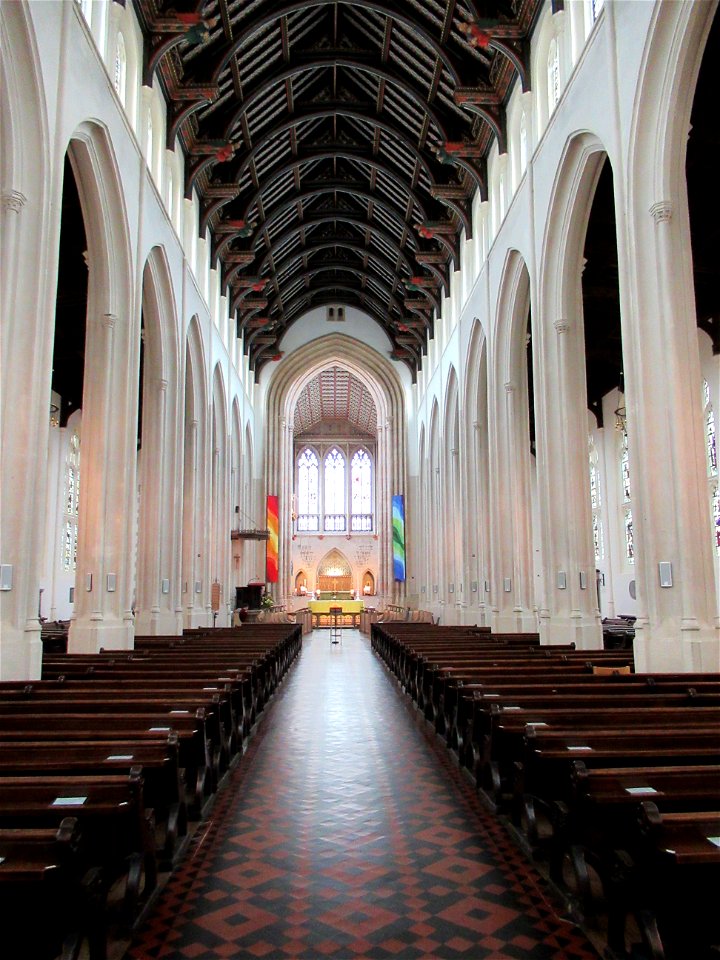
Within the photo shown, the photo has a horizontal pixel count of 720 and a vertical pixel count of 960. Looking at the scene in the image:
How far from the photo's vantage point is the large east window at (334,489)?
46.6 meters

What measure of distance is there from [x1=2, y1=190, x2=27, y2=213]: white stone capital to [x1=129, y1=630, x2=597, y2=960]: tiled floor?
6010 millimetres

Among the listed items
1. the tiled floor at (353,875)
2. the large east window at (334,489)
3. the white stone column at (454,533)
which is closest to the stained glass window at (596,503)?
the white stone column at (454,533)

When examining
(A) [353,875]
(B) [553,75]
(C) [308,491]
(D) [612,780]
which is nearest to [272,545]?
(C) [308,491]

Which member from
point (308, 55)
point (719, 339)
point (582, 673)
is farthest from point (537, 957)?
point (308, 55)

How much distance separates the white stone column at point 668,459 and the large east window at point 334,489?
38133 mm

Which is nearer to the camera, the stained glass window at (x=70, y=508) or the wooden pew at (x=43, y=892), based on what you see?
the wooden pew at (x=43, y=892)

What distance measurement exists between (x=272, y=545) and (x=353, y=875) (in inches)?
1031

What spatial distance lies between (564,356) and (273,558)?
19.9m

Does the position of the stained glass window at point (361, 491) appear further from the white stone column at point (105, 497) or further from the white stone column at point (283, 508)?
the white stone column at point (105, 497)

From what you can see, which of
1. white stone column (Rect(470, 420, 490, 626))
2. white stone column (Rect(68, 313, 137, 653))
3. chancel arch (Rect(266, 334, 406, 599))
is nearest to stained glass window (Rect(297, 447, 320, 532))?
chancel arch (Rect(266, 334, 406, 599))

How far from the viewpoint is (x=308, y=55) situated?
1722 centimetres

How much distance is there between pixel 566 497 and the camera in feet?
39.7

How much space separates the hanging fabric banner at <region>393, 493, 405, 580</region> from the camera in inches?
1232

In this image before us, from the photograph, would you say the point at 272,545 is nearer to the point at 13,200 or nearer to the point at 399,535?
the point at 399,535
